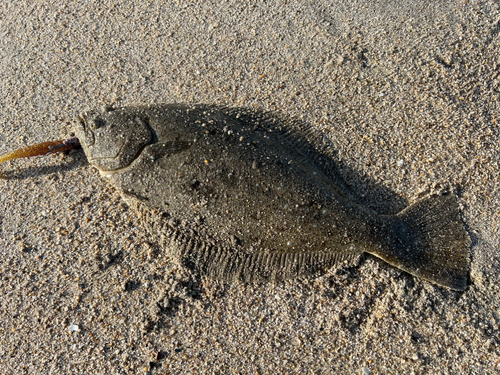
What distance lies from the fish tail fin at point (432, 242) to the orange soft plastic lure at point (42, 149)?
2.56 m

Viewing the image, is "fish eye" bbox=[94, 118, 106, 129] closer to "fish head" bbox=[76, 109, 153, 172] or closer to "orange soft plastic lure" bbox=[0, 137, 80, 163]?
"fish head" bbox=[76, 109, 153, 172]

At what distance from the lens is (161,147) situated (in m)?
2.67

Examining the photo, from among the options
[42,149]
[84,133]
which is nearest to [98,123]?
[84,133]

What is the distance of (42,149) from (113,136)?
0.72 m

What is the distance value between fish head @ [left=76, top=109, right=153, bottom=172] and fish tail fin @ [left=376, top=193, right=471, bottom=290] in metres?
1.89

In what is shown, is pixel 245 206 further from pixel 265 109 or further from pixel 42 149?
pixel 42 149

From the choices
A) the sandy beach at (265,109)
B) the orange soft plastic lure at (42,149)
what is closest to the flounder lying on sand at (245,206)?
the sandy beach at (265,109)

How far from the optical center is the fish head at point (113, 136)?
2734 millimetres

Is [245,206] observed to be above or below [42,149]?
above

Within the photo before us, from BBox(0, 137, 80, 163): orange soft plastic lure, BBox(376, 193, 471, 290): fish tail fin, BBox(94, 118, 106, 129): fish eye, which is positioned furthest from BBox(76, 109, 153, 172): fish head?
BBox(376, 193, 471, 290): fish tail fin

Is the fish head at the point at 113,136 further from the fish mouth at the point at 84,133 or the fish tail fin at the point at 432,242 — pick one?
the fish tail fin at the point at 432,242

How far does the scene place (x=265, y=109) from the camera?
3.22 meters

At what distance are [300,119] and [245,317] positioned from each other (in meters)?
1.64

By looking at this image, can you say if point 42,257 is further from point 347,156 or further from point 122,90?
point 347,156
